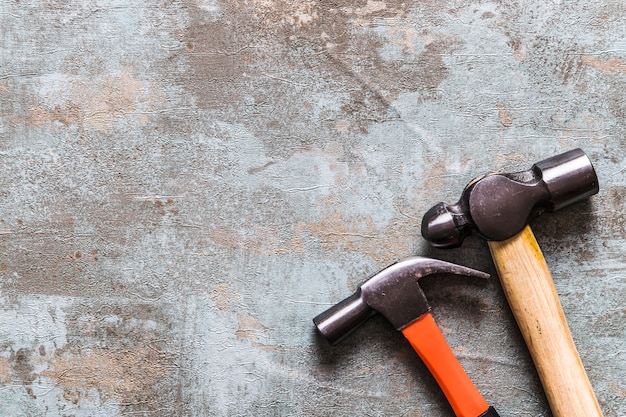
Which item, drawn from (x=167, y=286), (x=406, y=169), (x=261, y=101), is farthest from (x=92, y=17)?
(x=406, y=169)

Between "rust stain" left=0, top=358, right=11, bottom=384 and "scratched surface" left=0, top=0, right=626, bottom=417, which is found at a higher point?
"scratched surface" left=0, top=0, right=626, bottom=417

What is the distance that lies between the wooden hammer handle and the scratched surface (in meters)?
0.11

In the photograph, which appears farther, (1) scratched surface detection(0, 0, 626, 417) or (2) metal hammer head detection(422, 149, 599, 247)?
(1) scratched surface detection(0, 0, 626, 417)

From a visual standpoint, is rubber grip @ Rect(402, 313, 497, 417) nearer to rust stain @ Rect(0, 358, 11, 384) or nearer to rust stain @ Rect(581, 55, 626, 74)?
rust stain @ Rect(581, 55, 626, 74)

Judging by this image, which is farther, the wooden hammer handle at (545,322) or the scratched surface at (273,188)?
the scratched surface at (273,188)

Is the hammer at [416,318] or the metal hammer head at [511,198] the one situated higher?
the metal hammer head at [511,198]

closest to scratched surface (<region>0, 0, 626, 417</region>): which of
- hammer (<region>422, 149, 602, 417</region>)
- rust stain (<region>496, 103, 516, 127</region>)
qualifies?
rust stain (<region>496, 103, 516, 127</region>)

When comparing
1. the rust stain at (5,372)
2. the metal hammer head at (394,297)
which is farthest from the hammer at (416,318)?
the rust stain at (5,372)

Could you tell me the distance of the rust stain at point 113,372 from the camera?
1441 mm

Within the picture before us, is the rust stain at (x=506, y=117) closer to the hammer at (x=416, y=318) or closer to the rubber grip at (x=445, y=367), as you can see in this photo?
the hammer at (x=416, y=318)

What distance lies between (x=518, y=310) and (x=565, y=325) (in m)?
0.11

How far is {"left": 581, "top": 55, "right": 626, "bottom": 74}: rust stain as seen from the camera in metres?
1.40

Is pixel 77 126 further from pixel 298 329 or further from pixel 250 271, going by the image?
pixel 298 329

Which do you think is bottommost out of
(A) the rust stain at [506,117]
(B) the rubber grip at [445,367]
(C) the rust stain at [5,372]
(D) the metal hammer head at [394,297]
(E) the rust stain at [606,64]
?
(C) the rust stain at [5,372]
